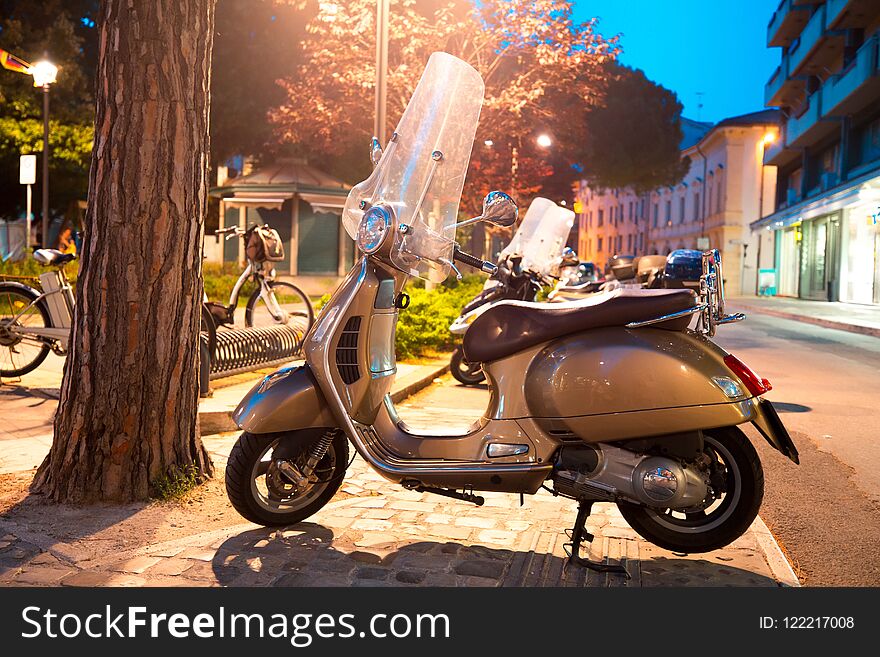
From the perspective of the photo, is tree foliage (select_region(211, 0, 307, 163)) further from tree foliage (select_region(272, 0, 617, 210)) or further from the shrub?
the shrub

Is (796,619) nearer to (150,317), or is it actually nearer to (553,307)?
(553,307)

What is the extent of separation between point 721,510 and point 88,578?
2.52 metres

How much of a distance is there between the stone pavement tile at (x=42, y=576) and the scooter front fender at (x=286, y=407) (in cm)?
90

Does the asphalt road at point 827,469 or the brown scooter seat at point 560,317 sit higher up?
the brown scooter seat at point 560,317

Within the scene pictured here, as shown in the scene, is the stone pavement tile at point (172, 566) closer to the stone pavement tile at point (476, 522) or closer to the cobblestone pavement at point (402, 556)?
the cobblestone pavement at point (402, 556)

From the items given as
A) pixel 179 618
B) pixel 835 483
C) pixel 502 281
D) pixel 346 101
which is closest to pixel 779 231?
pixel 346 101

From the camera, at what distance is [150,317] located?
4816 millimetres

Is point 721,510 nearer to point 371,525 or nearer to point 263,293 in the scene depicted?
point 371,525

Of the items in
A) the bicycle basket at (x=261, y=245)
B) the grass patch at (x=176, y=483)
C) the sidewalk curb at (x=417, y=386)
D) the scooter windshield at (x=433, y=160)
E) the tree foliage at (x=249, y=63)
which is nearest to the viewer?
the scooter windshield at (x=433, y=160)

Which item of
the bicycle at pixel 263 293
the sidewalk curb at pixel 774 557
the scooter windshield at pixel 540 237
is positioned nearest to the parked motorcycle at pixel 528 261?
the scooter windshield at pixel 540 237

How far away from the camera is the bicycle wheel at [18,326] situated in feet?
27.0

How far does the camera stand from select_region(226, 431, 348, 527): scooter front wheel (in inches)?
168

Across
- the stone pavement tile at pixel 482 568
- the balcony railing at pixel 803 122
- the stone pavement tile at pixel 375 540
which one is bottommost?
the stone pavement tile at pixel 375 540

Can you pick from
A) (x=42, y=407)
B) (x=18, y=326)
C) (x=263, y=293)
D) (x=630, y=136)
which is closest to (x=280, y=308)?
(x=263, y=293)
